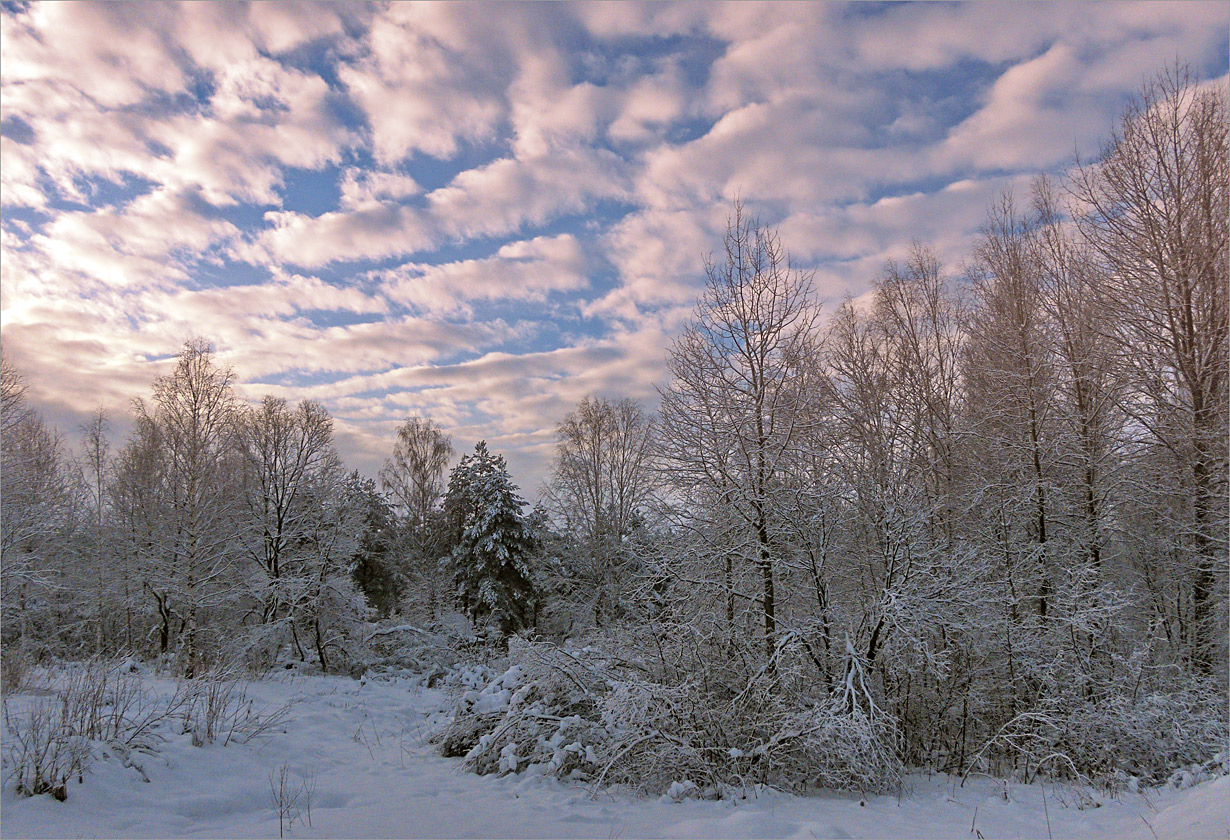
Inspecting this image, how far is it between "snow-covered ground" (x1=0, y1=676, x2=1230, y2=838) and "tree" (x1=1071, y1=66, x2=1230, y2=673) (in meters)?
6.04

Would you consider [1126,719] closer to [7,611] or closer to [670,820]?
[670,820]

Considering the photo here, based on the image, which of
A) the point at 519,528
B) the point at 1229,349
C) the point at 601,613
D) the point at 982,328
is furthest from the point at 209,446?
the point at 1229,349

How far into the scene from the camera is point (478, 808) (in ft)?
20.5

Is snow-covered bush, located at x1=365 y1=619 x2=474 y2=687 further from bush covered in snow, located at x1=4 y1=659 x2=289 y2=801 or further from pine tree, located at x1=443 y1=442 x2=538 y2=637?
bush covered in snow, located at x1=4 y1=659 x2=289 y2=801

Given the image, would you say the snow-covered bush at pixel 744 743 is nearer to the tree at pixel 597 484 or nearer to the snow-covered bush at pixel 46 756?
the snow-covered bush at pixel 46 756

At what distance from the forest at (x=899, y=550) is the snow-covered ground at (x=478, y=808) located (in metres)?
0.48

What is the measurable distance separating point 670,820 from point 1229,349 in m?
12.2

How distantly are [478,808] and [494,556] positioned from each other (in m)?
22.1

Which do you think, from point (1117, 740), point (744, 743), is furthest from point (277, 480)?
point (1117, 740)

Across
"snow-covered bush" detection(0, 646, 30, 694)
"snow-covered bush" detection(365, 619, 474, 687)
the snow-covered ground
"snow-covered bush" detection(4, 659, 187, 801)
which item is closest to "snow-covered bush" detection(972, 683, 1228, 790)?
the snow-covered ground

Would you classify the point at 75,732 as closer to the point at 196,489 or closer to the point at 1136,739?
the point at 1136,739

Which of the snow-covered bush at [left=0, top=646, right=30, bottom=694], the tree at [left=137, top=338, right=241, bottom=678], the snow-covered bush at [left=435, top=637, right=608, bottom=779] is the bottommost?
the snow-covered bush at [left=435, top=637, right=608, bottom=779]

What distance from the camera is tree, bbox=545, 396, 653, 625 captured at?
2917cm

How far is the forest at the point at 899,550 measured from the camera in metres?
8.41
